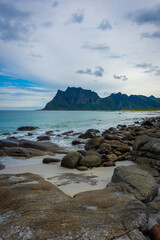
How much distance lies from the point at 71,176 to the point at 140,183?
3.27 m

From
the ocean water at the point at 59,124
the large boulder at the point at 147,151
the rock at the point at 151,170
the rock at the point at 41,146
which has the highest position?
the large boulder at the point at 147,151

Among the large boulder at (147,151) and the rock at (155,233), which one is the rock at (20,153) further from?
the rock at (155,233)

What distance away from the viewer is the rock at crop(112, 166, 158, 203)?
15.3 feet

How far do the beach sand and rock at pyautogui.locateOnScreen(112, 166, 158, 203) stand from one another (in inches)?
36.9

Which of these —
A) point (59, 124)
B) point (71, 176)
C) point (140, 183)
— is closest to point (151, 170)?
point (140, 183)

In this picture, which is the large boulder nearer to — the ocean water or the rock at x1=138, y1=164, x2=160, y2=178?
the rock at x1=138, y1=164, x2=160, y2=178

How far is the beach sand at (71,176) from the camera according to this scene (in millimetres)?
6164

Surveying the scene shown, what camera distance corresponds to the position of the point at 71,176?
7418 millimetres

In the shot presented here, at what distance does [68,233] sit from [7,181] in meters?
3.42

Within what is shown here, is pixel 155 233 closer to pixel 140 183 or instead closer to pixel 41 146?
pixel 140 183

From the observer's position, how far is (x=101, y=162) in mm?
9391

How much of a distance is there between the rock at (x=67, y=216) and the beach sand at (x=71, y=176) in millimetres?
1819

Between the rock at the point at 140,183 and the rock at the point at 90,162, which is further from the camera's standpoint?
the rock at the point at 90,162

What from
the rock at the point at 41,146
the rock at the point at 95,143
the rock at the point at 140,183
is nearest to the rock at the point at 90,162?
the rock at the point at 140,183
